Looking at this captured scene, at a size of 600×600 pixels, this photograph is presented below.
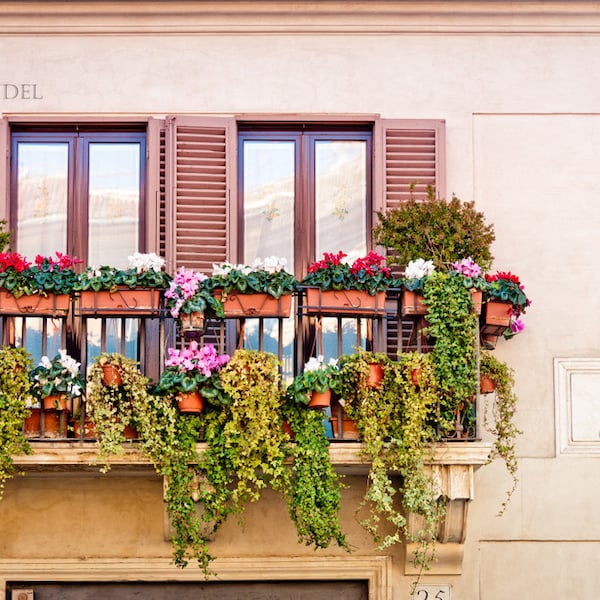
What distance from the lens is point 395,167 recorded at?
39.4ft

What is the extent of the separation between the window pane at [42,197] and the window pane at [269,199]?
4.23ft

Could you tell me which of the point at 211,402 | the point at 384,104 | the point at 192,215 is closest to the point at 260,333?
the point at 211,402

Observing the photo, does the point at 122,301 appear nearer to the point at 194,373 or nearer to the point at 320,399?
the point at 194,373

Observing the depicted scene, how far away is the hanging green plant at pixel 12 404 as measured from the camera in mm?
10477

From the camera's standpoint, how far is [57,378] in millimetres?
10789

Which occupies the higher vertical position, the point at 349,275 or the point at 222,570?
the point at 349,275

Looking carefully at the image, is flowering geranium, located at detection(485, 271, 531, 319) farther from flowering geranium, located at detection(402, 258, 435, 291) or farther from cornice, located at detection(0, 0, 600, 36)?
cornice, located at detection(0, 0, 600, 36)

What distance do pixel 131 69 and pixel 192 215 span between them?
1.16 meters

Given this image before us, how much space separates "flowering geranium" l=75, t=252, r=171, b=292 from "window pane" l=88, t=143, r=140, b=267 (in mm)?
1152

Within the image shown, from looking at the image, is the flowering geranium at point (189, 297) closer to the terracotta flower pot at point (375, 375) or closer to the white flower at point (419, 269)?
the terracotta flower pot at point (375, 375)

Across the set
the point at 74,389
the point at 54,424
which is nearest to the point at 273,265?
the point at 74,389

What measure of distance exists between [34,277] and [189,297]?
3.30ft

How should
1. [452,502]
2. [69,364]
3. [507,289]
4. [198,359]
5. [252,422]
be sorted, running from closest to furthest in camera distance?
[252,422] → [198,359] → [69,364] → [452,502] → [507,289]

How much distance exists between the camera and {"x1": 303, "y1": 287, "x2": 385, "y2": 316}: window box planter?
36.0ft
